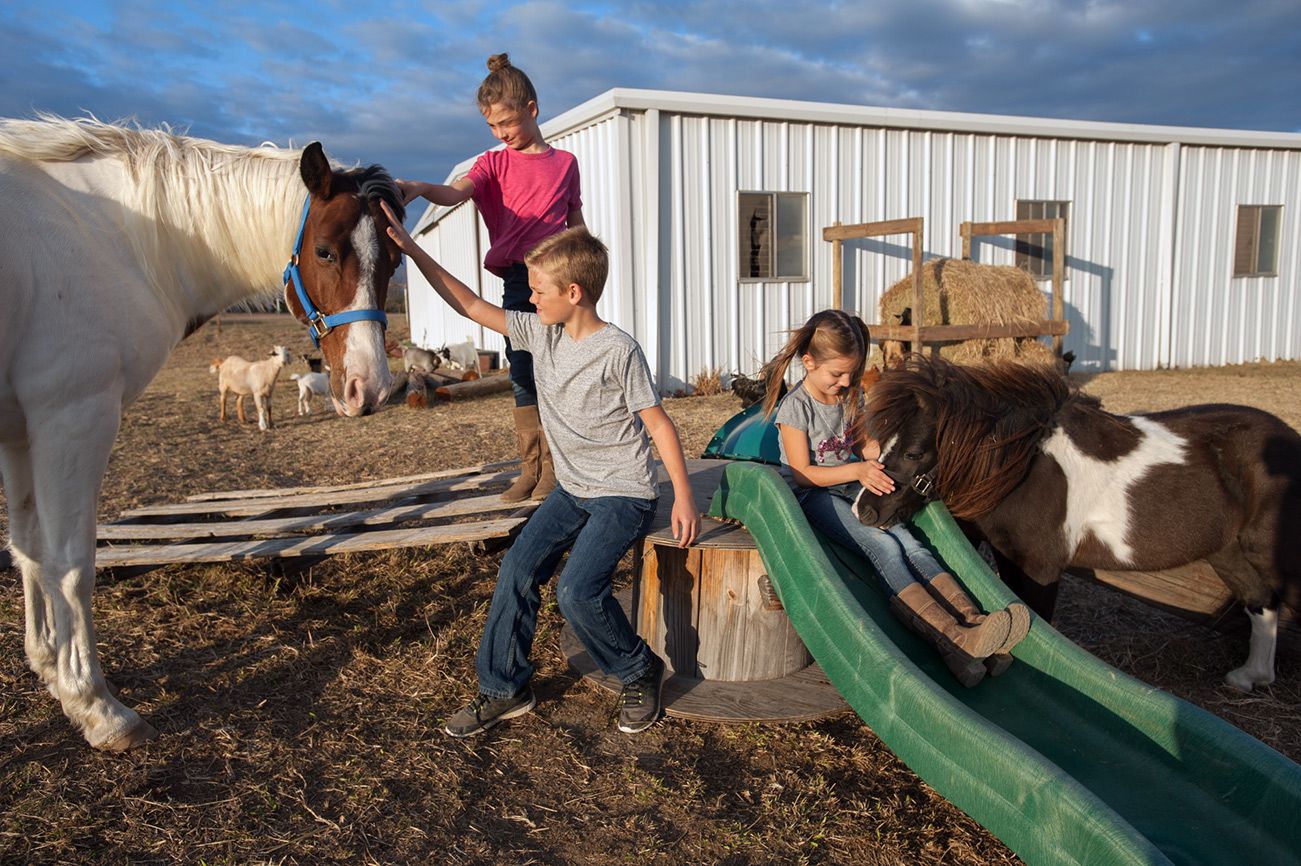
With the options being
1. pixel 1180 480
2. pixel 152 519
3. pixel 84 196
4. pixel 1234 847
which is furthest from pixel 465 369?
pixel 1234 847

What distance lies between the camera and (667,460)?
2.70 metres

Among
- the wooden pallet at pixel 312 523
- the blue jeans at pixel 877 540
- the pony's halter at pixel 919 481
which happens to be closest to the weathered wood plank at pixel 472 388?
the wooden pallet at pixel 312 523

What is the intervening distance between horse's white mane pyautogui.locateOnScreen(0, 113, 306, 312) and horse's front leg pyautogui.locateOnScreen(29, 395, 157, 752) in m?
0.64

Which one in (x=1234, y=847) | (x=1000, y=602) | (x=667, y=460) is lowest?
(x=1234, y=847)

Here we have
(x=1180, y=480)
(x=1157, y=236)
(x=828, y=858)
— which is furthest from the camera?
(x=1157, y=236)

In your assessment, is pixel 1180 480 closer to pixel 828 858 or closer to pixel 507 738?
pixel 828 858

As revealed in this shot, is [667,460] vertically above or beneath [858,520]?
above

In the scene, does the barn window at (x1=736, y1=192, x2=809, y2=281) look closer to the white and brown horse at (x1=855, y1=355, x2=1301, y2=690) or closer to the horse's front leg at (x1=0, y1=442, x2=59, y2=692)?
the white and brown horse at (x1=855, y1=355, x2=1301, y2=690)

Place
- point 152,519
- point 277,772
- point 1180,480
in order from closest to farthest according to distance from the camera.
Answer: point 277,772 < point 1180,480 < point 152,519

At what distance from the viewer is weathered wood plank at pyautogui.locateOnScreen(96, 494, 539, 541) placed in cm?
397

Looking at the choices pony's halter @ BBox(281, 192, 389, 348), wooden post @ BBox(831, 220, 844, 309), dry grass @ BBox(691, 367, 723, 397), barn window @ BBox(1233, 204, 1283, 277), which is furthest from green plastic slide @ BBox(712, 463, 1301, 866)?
barn window @ BBox(1233, 204, 1283, 277)

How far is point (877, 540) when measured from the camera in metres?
2.89

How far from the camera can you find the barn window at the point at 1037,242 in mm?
12852

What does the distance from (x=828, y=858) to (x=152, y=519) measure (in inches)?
162
